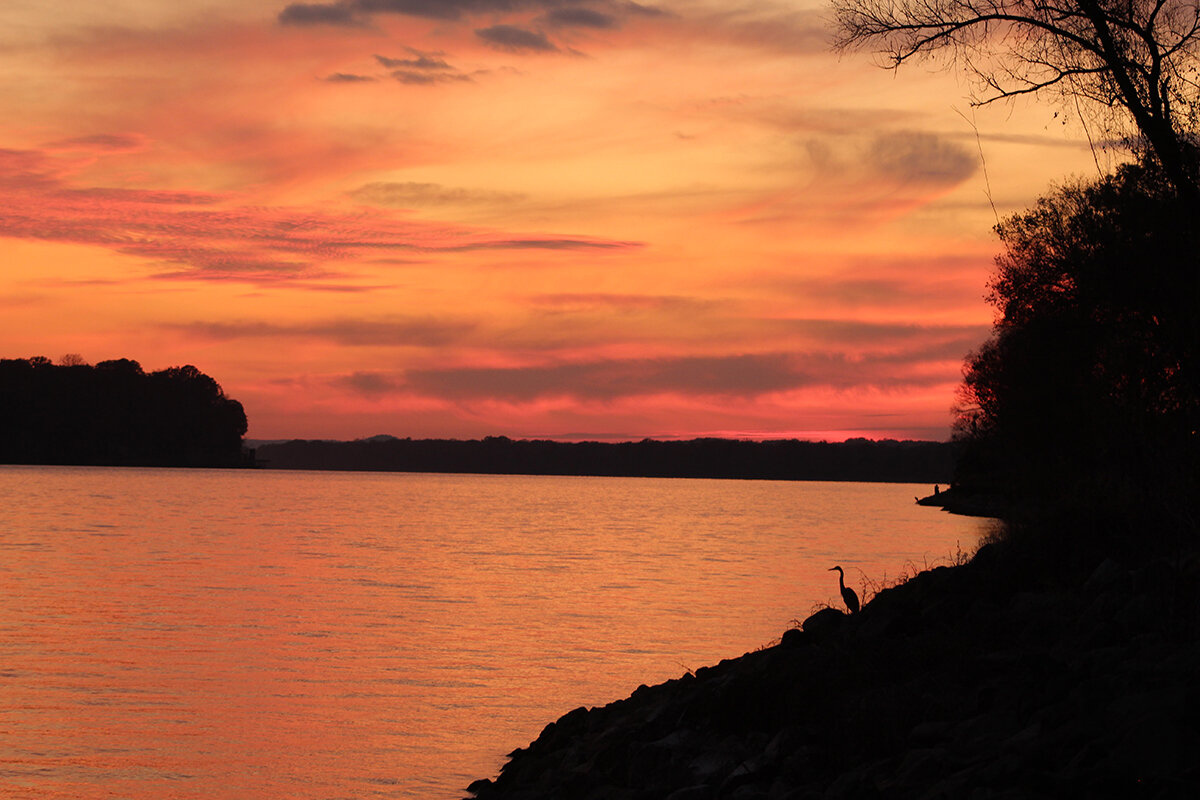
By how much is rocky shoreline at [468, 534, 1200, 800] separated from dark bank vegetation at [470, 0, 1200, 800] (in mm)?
34

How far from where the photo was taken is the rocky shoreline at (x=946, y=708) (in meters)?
11.4

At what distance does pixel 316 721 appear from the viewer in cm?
2672

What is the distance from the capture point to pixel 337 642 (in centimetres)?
3766

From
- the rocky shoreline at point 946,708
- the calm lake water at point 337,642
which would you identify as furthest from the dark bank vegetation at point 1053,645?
Answer: the calm lake water at point 337,642

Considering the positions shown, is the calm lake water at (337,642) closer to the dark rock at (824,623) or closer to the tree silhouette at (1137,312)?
the dark rock at (824,623)

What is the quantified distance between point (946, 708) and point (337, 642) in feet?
87.2

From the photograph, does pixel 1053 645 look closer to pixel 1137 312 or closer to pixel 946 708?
pixel 946 708

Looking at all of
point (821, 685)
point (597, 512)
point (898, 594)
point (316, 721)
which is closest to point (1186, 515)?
point (898, 594)

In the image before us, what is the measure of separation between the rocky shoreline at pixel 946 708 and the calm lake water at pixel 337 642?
4.82m

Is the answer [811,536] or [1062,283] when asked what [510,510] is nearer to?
[811,536]

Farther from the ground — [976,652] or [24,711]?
[976,652]

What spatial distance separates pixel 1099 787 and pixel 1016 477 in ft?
207

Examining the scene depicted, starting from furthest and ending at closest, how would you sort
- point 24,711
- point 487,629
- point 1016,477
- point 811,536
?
point 811,536, point 1016,477, point 487,629, point 24,711

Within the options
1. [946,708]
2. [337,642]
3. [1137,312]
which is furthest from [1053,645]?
[337,642]
